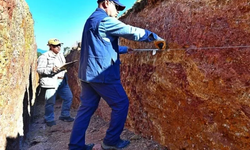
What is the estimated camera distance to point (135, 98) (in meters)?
2.99

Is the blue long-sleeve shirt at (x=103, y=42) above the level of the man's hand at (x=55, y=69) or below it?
above

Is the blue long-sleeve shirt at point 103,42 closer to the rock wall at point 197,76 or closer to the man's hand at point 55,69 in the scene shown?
the rock wall at point 197,76

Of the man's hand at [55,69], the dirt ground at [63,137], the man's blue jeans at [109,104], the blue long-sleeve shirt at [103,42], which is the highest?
the blue long-sleeve shirt at [103,42]

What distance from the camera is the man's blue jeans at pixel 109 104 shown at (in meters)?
2.32

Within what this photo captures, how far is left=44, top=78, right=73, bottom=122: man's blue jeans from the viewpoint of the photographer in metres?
4.28

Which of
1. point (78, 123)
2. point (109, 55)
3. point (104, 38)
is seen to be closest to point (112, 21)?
point (104, 38)

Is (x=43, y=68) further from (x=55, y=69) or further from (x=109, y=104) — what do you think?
(x=109, y=104)

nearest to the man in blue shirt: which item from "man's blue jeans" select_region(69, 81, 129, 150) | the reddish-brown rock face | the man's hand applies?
"man's blue jeans" select_region(69, 81, 129, 150)

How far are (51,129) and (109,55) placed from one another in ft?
8.46

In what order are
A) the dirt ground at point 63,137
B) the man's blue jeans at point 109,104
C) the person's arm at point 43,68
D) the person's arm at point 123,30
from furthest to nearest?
the person's arm at point 43,68, the dirt ground at point 63,137, the man's blue jeans at point 109,104, the person's arm at point 123,30

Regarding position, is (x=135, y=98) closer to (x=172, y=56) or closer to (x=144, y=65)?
(x=144, y=65)

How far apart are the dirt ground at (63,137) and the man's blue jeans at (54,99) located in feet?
0.70

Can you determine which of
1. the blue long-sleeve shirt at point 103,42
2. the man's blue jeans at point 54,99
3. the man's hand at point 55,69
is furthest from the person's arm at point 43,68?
the blue long-sleeve shirt at point 103,42

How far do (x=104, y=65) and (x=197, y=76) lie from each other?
991 millimetres
